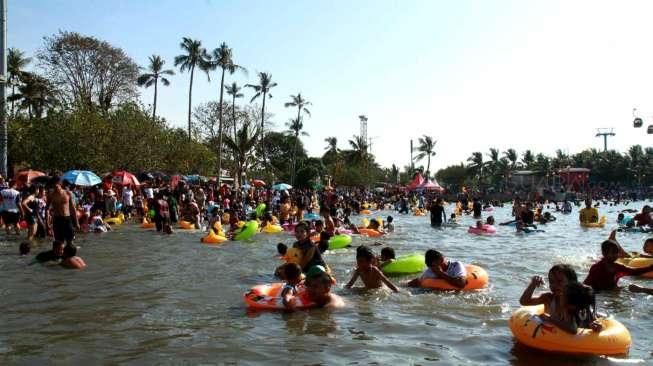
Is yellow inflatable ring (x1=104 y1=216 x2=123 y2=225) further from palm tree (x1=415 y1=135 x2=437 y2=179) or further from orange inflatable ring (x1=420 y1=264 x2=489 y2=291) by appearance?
palm tree (x1=415 y1=135 x2=437 y2=179)

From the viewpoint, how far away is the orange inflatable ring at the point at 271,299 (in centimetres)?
772

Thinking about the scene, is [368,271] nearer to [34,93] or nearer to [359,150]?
[34,93]

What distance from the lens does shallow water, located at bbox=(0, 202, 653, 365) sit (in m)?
5.88

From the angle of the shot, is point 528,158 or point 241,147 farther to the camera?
point 528,158

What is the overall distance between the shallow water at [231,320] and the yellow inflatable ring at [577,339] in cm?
9

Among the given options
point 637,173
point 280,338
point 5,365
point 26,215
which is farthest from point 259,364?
point 637,173

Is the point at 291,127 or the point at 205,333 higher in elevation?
the point at 291,127

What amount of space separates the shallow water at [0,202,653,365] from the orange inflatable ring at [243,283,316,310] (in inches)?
6.2

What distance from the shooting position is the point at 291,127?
208 ft

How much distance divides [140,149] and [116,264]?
2109cm

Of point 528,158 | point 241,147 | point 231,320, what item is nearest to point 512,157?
point 528,158

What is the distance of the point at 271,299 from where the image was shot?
7844 mm

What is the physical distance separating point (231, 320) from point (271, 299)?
659 millimetres

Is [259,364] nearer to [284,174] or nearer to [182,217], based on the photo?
[182,217]
